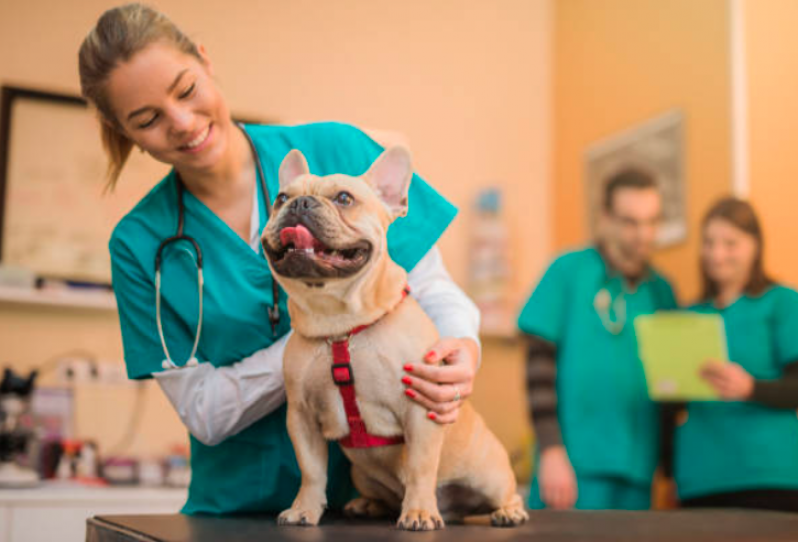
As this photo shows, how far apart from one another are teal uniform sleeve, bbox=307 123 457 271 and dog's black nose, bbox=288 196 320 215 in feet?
0.87

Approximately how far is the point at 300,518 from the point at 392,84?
2582 mm

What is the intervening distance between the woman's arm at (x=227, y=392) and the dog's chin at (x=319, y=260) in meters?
0.25

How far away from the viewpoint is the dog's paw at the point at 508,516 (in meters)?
1.07

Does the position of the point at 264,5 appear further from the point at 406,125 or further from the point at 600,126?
the point at 600,126

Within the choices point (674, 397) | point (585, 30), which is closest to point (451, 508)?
point (674, 397)

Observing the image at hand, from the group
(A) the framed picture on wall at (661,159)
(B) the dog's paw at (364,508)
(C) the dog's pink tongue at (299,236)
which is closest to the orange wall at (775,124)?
(A) the framed picture on wall at (661,159)

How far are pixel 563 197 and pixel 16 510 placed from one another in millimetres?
2416

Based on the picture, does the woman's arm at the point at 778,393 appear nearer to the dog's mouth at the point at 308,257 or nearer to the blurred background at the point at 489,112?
the blurred background at the point at 489,112

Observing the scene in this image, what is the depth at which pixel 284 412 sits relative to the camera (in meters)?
1.22

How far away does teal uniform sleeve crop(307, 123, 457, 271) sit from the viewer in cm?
117

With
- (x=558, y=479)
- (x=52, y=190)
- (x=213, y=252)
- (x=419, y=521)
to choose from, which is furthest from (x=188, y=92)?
(x=52, y=190)

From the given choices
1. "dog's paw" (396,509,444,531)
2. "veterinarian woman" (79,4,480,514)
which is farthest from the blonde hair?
"dog's paw" (396,509,444,531)

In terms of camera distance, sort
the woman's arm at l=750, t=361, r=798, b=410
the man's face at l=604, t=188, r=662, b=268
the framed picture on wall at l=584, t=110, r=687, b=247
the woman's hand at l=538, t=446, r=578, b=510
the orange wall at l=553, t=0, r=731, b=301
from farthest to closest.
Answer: the framed picture on wall at l=584, t=110, r=687, b=247 < the orange wall at l=553, t=0, r=731, b=301 < the man's face at l=604, t=188, r=662, b=268 < the woman's hand at l=538, t=446, r=578, b=510 < the woman's arm at l=750, t=361, r=798, b=410

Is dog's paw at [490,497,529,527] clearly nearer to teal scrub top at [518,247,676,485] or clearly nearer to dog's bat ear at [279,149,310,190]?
dog's bat ear at [279,149,310,190]
